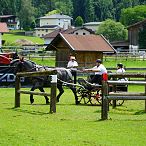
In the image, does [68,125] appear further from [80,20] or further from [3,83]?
[80,20]

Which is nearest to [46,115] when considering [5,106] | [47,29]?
[5,106]

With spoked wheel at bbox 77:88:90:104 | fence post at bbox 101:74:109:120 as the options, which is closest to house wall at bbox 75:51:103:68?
spoked wheel at bbox 77:88:90:104

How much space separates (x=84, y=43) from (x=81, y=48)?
3.79 ft

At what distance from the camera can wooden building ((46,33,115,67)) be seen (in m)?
41.2

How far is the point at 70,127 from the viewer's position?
42.6 ft

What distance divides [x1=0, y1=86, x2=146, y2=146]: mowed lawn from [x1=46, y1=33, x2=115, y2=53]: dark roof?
2334 centimetres

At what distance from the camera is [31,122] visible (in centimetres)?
1377

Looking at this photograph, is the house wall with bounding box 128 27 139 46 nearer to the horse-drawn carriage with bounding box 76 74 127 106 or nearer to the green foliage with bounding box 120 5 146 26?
the green foliage with bounding box 120 5 146 26

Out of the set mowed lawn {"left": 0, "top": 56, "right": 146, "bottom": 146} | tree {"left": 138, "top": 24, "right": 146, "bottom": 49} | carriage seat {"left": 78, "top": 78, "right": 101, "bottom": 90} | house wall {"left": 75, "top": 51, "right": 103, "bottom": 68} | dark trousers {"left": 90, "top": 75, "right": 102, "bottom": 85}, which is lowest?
mowed lawn {"left": 0, "top": 56, "right": 146, "bottom": 146}

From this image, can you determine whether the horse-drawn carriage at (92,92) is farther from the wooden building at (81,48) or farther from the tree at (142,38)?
the tree at (142,38)

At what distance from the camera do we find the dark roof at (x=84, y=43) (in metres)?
40.8

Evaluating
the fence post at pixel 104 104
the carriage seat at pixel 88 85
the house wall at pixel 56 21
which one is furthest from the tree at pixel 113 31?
the fence post at pixel 104 104

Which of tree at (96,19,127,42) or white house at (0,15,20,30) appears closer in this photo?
tree at (96,19,127,42)

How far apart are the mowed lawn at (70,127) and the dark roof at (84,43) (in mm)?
23343
